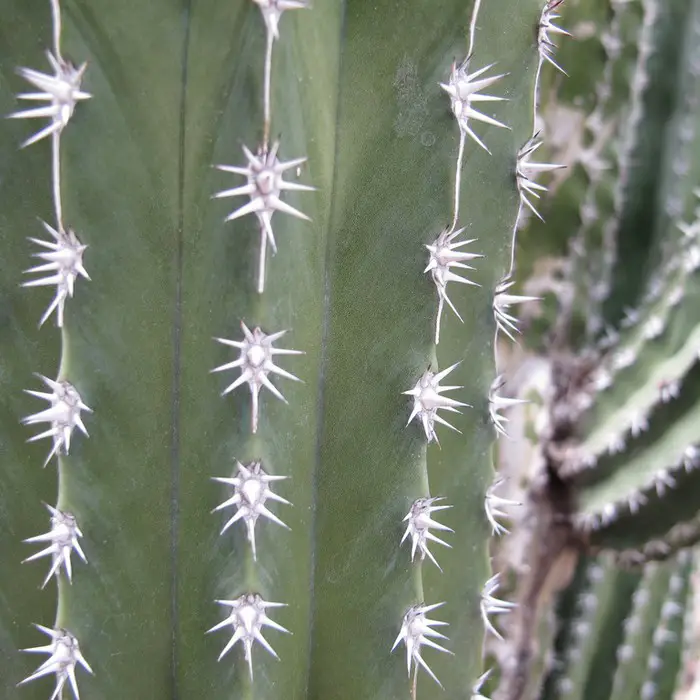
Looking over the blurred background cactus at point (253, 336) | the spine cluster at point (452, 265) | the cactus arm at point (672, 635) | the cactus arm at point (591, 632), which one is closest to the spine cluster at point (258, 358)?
the blurred background cactus at point (253, 336)

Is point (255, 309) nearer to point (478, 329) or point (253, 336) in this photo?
point (253, 336)

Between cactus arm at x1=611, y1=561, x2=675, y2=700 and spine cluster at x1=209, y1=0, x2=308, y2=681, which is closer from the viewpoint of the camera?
spine cluster at x1=209, y1=0, x2=308, y2=681

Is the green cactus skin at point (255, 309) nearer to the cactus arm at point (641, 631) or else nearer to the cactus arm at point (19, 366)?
the cactus arm at point (19, 366)

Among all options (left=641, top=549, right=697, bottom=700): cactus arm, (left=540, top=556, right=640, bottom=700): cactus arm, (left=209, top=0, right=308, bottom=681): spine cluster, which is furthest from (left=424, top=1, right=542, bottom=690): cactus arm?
(left=641, top=549, right=697, bottom=700): cactus arm

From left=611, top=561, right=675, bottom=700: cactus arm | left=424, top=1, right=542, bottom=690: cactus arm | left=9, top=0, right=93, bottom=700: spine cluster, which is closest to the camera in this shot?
left=9, top=0, right=93, bottom=700: spine cluster

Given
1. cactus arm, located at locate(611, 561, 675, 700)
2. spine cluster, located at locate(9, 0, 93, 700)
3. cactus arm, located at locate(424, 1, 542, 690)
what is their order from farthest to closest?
1. cactus arm, located at locate(611, 561, 675, 700)
2. cactus arm, located at locate(424, 1, 542, 690)
3. spine cluster, located at locate(9, 0, 93, 700)

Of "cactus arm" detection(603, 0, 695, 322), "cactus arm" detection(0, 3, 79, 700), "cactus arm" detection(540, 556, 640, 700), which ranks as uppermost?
"cactus arm" detection(603, 0, 695, 322)

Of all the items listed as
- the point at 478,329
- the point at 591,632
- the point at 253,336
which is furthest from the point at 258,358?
the point at 591,632

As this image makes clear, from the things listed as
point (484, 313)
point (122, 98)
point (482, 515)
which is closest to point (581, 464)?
point (482, 515)

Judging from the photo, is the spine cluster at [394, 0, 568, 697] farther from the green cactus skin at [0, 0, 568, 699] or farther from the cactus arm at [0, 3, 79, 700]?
the cactus arm at [0, 3, 79, 700]

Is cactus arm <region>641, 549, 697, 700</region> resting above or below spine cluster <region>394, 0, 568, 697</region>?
below
